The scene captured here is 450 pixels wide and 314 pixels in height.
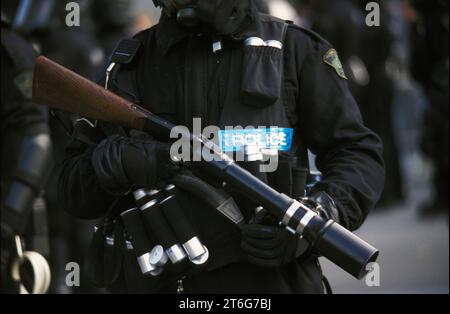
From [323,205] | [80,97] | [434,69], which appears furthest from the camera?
[434,69]

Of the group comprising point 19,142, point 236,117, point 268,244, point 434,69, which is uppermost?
point 236,117

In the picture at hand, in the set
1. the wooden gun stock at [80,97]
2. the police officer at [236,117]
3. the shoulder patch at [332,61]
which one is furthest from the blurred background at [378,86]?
the shoulder patch at [332,61]

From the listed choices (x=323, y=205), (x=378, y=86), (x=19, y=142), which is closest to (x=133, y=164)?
(x=323, y=205)

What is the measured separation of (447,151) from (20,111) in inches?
105

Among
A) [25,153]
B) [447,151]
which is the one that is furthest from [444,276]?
[25,153]

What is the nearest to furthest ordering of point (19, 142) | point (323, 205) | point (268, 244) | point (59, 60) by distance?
point (268, 244) < point (323, 205) < point (19, 142) < point (59, 60)

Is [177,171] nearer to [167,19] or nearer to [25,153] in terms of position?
[167,19]

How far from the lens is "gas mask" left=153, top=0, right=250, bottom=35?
130 inches

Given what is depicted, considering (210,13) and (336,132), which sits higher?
(210,13)

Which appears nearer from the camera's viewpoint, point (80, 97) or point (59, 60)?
point (80, 97)

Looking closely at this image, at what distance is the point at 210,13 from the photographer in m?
3.32

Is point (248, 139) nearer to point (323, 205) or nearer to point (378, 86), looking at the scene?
point (323, 205)

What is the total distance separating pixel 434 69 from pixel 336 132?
363cm

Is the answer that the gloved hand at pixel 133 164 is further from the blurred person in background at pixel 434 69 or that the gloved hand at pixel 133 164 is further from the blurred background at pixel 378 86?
the blurred person in background at pixel 434 69
